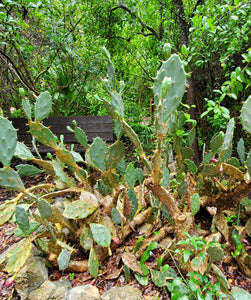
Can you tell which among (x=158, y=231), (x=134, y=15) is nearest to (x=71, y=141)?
(x=134, y=15)

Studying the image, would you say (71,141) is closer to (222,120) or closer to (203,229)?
(222,120)

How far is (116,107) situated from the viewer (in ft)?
3.51

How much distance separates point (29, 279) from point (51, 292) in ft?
0.68

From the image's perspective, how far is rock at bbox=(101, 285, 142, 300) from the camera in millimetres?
1058

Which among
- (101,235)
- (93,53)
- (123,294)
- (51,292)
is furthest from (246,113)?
(93,53)

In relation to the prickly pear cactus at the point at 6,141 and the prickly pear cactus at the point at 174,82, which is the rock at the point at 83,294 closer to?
the prickly pear cactus at the point at 6,141

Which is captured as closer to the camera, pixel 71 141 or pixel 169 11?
pixel 169 11

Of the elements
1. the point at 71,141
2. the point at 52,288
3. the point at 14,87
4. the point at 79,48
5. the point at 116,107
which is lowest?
the point at 71,141

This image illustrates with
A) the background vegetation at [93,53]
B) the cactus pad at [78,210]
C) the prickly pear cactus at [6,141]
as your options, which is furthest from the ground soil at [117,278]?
the background vegetation at [93,53]

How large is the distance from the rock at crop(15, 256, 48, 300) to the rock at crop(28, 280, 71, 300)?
0.06 meters

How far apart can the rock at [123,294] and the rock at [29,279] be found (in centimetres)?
42

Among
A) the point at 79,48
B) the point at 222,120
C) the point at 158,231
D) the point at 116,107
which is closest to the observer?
the point at 116,107

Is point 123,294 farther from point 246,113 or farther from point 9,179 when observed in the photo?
point 246,113

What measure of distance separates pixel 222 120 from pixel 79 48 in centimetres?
276
